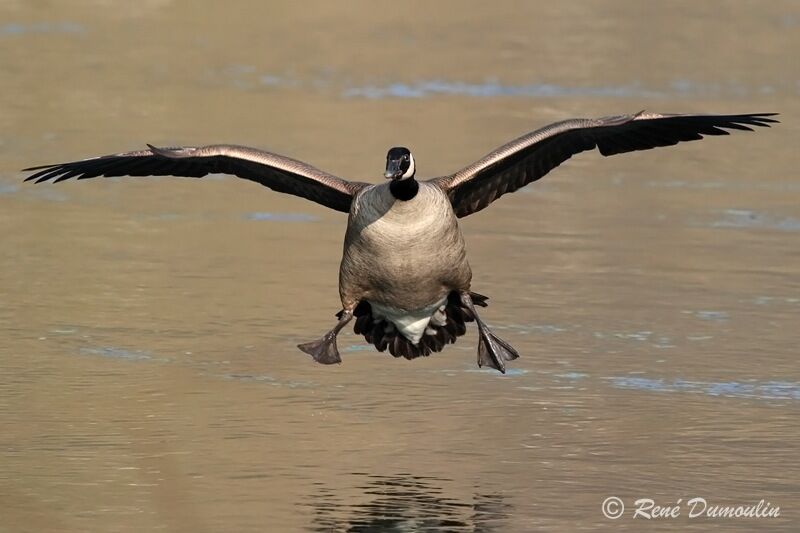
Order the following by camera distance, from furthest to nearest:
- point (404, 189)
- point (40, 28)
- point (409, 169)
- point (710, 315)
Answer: point (40, 28) < point (710, 315) < point (404, 189) < point (409, 169)

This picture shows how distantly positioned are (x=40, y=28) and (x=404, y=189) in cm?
1476

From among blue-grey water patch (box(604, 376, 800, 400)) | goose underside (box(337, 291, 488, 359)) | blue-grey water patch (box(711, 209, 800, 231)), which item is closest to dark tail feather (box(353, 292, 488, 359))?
goose underside (box(337, 291, 488, 359))

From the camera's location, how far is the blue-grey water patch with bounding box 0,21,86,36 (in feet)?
72.6

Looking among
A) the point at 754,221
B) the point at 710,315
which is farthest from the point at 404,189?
the point at 754,221

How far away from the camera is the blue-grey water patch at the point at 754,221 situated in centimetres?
1353

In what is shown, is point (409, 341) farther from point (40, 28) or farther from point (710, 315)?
point (40, 28)

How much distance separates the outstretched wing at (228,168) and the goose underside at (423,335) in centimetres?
70

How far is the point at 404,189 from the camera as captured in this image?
8805mm

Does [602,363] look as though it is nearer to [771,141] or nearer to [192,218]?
[192,218]

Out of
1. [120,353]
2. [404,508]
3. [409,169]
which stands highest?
[409,169]

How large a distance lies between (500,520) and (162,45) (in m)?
15.4

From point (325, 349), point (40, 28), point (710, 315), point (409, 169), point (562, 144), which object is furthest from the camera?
point (40, 28)

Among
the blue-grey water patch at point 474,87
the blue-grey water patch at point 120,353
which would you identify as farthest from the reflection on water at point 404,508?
the blue-grey water patch at point 474,87

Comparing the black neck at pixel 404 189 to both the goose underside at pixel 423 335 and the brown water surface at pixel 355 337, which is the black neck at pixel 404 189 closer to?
the goose underside at pixel 423 335
